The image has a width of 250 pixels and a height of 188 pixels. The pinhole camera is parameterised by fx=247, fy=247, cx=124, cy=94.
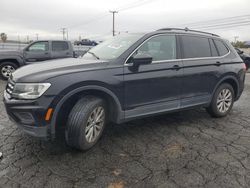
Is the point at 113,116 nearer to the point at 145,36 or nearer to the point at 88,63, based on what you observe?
the point at 88,63

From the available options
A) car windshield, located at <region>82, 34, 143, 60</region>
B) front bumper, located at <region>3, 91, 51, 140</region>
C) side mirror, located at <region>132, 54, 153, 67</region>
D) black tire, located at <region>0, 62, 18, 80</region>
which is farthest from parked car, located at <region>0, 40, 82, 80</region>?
side mirror, located at <region>132, 54, 153, 67</region>

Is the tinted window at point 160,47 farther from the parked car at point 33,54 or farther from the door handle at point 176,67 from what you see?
the parked car at point 33,54

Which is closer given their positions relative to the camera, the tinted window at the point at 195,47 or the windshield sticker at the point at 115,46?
the windshield sticker at the point at 115,46

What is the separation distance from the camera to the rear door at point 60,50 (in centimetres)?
1031

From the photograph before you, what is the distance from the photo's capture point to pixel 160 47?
4.23 m

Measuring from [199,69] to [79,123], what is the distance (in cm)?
258

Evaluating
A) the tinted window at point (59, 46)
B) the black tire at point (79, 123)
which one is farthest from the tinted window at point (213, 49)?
the tinted window at point (59, 46)

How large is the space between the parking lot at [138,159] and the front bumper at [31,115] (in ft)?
1.35

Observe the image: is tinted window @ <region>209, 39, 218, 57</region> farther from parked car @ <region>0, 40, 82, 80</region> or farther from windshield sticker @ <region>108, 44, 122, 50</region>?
parked car @ <region>0, 40, 82, 80</region>

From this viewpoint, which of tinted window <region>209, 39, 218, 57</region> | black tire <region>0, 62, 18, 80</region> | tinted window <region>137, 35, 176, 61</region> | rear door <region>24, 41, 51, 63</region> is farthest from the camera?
rear door <region>24, 41, 51, 63</region>

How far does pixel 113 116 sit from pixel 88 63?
88cm

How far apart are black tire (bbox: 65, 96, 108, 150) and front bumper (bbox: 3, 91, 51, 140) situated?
0.91 ft

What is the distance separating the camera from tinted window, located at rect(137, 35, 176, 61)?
13.4 feet

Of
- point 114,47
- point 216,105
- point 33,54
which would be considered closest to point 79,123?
point 114,47
